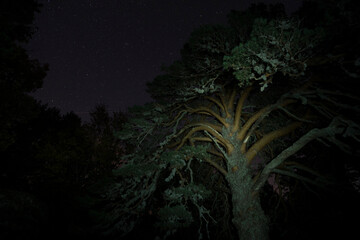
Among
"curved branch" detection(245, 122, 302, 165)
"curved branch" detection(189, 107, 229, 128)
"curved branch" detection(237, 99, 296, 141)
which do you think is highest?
"curved branch" detection(189, 107, 229, 128)

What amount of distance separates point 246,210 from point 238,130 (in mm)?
2564

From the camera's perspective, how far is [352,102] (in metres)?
4.53

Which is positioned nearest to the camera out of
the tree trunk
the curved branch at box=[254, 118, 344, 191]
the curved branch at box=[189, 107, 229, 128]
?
the curved branch at box=[254, 118, 344, 191]

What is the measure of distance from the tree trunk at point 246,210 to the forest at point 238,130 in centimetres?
3

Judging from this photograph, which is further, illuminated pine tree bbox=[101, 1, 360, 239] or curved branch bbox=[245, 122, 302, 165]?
curved branch bbox=[245, 122, 302, 165]

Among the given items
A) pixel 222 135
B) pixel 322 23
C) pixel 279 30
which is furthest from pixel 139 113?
pixel 322 23

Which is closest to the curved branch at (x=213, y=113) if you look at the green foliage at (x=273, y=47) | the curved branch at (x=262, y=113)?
the curved branch at (x=262, y=113)

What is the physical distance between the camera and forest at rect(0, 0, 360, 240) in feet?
11.6

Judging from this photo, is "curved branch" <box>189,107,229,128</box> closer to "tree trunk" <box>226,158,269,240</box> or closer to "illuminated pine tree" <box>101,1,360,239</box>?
"illuminated pine tree" <box>101,1,360,239</box>

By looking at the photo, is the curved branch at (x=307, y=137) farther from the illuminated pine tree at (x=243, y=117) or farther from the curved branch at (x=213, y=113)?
the curved branch at (x=213, y=113)

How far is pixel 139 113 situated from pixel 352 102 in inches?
246

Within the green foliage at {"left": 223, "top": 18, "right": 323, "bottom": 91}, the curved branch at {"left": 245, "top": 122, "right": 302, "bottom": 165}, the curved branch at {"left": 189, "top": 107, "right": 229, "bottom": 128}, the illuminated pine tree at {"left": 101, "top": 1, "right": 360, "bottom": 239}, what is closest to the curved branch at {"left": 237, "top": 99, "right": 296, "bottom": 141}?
the illuminated pine tree at {"left": 101, "top": 1, "right": 360, "bottom": 239}

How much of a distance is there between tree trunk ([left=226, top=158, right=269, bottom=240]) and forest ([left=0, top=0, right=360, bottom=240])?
0.09ft

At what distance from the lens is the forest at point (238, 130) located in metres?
3.53
